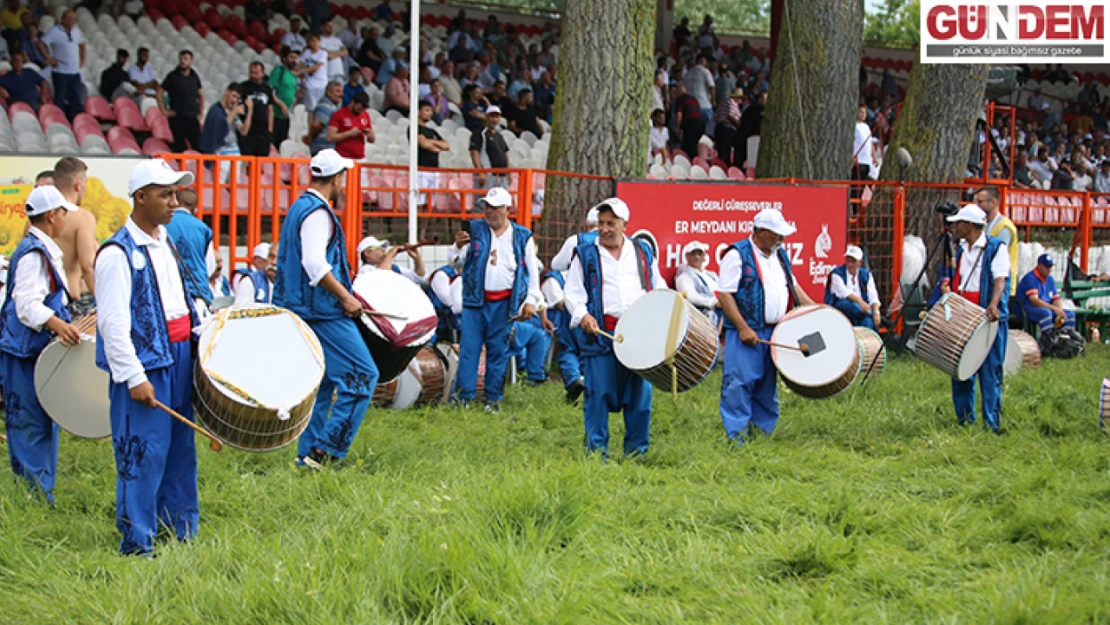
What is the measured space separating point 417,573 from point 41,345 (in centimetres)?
298

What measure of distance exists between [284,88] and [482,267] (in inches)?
316

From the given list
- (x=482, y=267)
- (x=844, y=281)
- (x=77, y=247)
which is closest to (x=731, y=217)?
(x=844, y=281)

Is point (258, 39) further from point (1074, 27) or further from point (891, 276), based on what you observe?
point (1074, 27)

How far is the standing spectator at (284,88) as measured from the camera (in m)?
16.2

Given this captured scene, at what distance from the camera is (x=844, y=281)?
13445mm

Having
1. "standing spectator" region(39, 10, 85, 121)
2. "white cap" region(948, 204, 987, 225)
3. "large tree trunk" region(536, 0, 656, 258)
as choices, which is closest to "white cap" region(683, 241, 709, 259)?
"large tree trunk" region(536, 0, 656, 258)

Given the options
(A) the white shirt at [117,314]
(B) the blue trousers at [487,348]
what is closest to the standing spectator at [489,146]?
(B) the blue trousers at [487,348]

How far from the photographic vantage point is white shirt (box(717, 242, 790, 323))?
8297 millimetres

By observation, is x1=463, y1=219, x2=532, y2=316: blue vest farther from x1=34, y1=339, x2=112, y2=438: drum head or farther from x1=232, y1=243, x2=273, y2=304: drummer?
x1=34, y1=339, x2=112, y2=438: drum head

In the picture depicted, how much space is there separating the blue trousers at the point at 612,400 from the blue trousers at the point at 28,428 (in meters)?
2.96

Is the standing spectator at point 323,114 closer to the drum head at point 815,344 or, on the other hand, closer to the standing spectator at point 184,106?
the standing spectator at point 184,106

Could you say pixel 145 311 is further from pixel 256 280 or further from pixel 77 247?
pixel 256 280

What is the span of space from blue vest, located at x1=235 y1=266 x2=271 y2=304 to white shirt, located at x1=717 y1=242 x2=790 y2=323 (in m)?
4.84

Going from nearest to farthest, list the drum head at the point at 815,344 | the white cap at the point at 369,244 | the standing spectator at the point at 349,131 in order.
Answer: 1. the drum head at the point at 815,344
2. the white cap at the point at 369,244
3. the standing spectator at the point at 349,131
